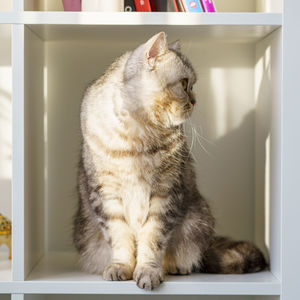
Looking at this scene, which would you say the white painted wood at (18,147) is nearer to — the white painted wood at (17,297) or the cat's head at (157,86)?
the white painted wood at (17,297)

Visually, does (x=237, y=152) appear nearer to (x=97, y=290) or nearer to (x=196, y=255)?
(x=196, y=255)

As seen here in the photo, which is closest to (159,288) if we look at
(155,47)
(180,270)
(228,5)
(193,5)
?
(180,270)

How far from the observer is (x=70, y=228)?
1726mm

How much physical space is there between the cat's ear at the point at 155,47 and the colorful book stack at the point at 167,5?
0.15m

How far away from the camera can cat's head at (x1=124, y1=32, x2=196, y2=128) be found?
1265 millimetres

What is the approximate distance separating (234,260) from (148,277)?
0.30 m

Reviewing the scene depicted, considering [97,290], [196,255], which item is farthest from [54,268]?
[196,255]

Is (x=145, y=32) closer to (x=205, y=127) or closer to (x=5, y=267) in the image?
(x=205, y=127)

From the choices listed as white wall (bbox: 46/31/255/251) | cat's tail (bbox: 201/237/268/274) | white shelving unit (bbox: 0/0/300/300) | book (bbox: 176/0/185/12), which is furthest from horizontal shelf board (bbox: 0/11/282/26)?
cat's tail (bbox: 201/237/268/274)

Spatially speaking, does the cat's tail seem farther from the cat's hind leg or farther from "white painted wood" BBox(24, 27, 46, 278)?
"white painted wood" BBox(24, 27, 46, 278)

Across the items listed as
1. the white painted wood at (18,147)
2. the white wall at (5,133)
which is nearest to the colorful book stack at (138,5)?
the white painted wood at (18,147)

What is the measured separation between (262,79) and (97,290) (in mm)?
814

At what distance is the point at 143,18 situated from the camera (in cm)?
124

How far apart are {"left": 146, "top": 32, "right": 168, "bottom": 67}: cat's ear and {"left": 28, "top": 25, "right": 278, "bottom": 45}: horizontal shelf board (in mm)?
76
